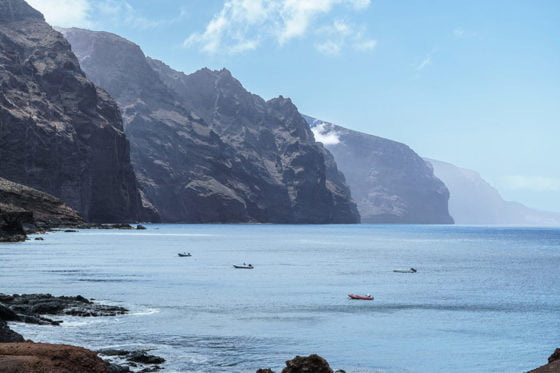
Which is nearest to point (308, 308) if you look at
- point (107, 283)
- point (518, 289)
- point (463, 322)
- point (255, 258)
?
point (463, 322)

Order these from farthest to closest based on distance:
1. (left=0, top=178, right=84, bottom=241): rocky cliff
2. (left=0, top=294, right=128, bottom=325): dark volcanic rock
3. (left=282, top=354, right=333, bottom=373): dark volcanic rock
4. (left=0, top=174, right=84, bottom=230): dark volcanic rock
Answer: (left=0, top=174, right=84, bottom=230): dark volcanic rock → (left=0, top=178, right=84, bottom=241): rocky cliff → (left=0, top=294, right=128, bottom=325): dark volcanic rock → (left=282, top=354, right=333, bottom=373): dark volcanic rock

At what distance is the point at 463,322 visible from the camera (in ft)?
148

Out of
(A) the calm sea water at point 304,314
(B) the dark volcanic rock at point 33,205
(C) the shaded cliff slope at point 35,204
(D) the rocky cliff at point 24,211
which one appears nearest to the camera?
(A) the calm sea water at point 304,314

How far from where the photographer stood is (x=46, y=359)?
13.4 meters

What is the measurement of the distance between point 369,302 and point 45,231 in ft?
454

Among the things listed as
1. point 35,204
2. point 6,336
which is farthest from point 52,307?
point 35,204

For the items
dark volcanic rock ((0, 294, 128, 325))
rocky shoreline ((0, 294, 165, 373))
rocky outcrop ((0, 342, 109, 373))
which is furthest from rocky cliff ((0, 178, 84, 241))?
rocky outcrop ((0, 342, 109, 373))

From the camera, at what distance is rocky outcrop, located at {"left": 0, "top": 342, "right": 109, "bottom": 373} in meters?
12.8

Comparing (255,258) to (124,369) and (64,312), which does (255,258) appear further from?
(124,369)

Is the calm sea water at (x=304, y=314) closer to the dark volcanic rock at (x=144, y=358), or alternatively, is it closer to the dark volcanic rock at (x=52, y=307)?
the dark volcanic rock at (x=144, y=358)

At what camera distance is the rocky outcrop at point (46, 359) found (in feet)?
42.0

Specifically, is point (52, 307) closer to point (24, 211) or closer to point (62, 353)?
point (62, 353)

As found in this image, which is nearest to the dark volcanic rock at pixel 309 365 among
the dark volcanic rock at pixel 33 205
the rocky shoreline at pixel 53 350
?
the rocky shoreline at pixel 53 350

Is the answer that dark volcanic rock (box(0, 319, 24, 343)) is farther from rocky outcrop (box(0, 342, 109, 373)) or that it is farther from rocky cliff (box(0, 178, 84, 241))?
rocky cliff (box(0, 178, 84, 241))
